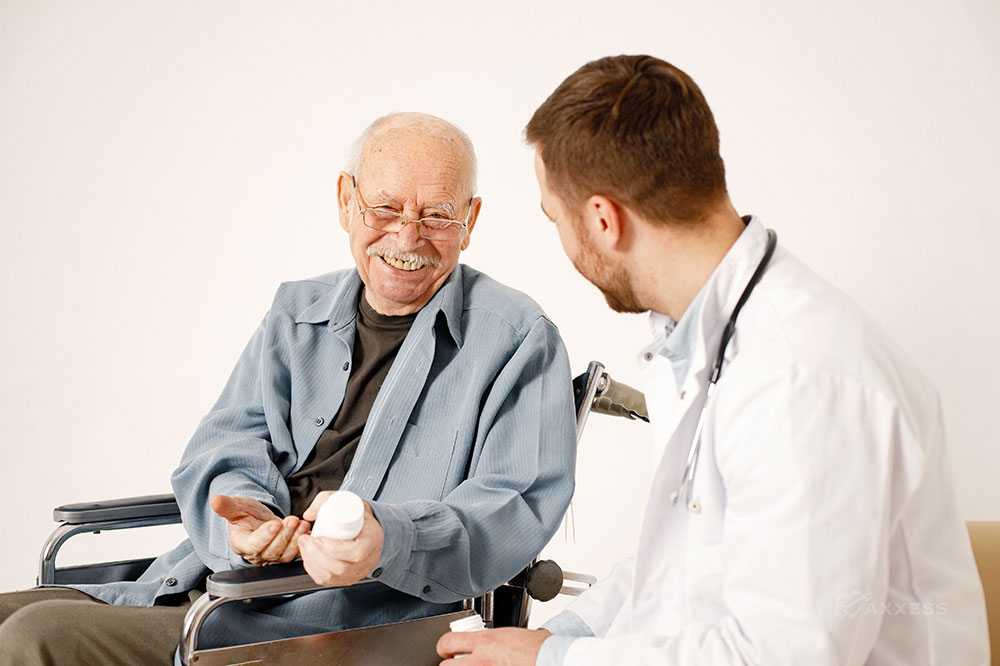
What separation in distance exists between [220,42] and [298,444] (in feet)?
7.43

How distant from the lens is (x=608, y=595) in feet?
5.11

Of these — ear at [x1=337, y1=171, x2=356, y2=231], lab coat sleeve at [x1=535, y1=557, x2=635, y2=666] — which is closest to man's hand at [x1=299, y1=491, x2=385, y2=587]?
lab coat sleeve at [x1=535, y1=557, x2=635, y2=666]

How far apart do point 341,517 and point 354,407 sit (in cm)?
64

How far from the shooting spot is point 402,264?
2.00 m

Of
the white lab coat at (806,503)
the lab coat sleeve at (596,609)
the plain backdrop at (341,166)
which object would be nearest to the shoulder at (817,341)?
the white lab coat at (806,503)

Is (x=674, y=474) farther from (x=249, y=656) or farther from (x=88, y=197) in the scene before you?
(x=88, y=197)

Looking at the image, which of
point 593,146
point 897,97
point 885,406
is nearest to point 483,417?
point 593,146

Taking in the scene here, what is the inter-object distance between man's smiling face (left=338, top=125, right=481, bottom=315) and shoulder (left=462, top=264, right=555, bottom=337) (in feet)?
0.26

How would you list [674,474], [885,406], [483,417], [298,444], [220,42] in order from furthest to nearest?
1. [220,42]
2. [298,444]
3. [483,417]
4. [674,474]
5. [885,406]

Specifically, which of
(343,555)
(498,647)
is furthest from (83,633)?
(498,647)

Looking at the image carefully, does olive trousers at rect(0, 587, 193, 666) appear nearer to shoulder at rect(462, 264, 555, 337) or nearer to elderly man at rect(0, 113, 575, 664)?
elderly man at rect(0, 113, 575, 664)

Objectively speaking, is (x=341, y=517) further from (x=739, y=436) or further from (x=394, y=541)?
(x=739, y=436)

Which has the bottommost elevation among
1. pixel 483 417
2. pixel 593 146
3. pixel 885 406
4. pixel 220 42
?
pixel 483 417

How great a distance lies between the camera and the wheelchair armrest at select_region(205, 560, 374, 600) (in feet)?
4.89
